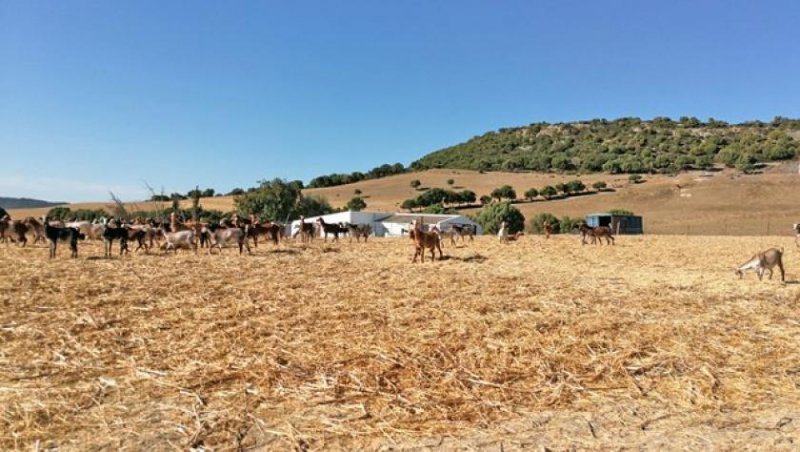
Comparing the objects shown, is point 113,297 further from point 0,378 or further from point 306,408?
point 306,408

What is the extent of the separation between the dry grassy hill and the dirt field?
53967 millimetres

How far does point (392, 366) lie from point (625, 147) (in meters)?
148

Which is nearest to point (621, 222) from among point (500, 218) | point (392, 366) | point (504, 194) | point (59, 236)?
point (500, 218)

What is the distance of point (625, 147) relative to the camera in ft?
458

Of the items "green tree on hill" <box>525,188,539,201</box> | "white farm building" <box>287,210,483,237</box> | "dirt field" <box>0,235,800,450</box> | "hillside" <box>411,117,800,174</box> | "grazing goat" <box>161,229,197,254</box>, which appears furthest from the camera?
"hillside" <box>411,117,800,174</box>

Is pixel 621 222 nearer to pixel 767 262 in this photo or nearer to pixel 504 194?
pixel 504 194

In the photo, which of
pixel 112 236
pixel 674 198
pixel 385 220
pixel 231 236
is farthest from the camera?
pixel 674 198

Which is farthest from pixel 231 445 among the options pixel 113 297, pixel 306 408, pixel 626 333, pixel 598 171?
pixel 598 171

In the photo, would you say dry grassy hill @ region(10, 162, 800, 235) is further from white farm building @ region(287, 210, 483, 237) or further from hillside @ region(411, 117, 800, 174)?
white farm building @ region(287, 210, 483, 237)

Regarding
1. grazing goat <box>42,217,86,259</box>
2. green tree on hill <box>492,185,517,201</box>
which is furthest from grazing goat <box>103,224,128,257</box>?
green tree on hill <box>492,185,517,201</box>

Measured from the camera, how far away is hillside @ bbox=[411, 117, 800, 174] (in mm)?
111062

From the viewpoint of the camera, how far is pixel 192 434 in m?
4.48

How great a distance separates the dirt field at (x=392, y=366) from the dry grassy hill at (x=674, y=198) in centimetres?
5397

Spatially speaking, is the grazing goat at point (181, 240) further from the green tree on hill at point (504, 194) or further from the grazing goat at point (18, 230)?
the green tree on hill at point (504, 194)
